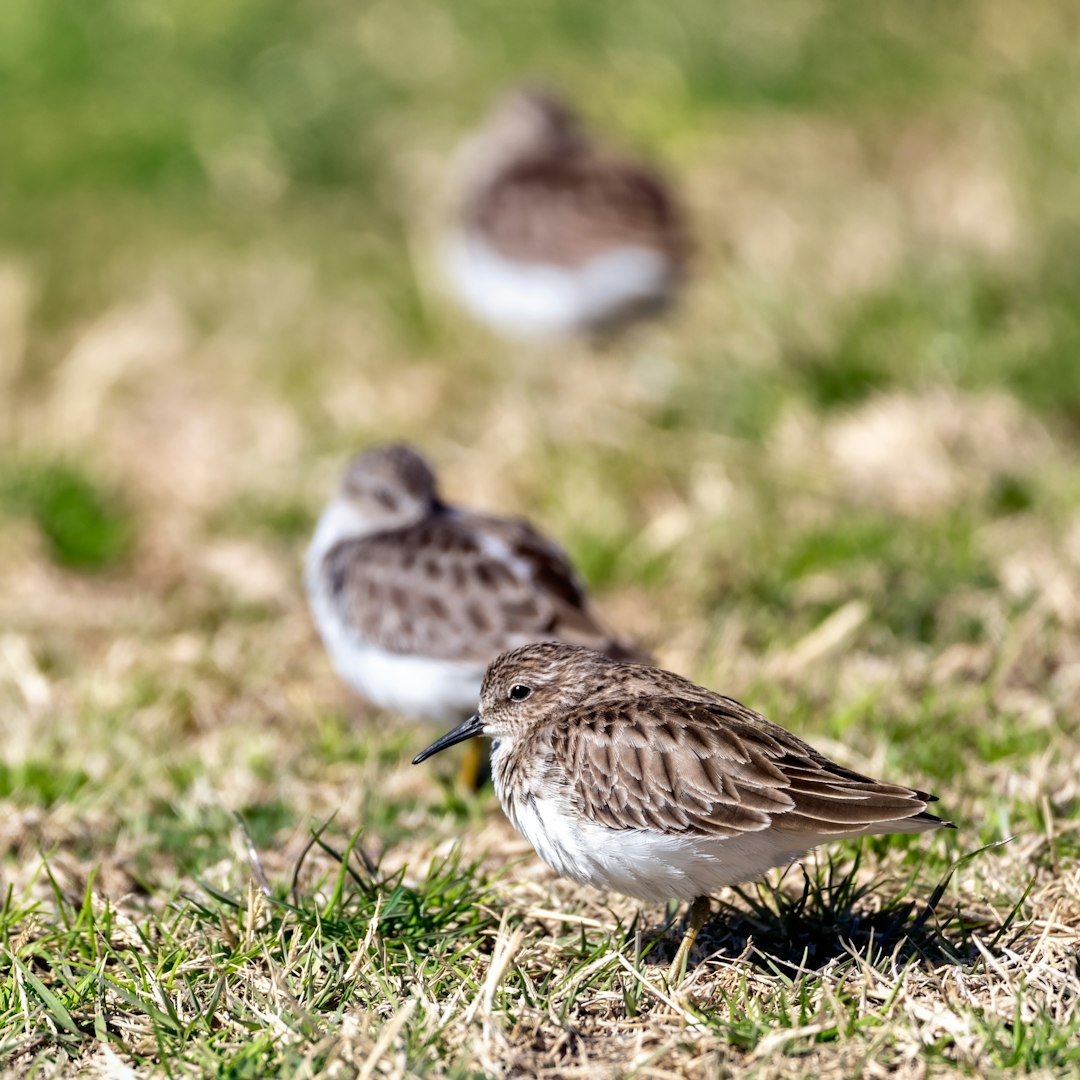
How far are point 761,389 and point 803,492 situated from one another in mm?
986

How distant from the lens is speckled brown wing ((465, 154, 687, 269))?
1103 centimetres

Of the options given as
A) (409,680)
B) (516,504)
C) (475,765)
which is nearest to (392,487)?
(409,680)

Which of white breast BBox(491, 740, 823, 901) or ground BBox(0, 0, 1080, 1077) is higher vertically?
white breast BBox(491, 740, 823, 901)

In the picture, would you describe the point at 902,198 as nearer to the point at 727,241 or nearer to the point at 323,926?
the point at 727,241

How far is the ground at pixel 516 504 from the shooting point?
4602 millimetres

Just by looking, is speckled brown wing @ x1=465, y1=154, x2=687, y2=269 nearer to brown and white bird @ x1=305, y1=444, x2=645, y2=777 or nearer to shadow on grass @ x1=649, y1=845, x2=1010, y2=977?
brown and white bird @ x1=305, y1=444, x2=645, y2=777

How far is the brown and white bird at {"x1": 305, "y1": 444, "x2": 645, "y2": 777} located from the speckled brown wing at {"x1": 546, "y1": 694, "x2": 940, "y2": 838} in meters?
1.61

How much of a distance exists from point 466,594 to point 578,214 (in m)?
5.08

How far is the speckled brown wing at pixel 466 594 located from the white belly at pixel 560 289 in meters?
4.22

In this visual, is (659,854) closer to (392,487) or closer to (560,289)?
(392,487)

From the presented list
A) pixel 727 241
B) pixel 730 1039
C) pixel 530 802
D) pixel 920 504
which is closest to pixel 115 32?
pixel 727 241

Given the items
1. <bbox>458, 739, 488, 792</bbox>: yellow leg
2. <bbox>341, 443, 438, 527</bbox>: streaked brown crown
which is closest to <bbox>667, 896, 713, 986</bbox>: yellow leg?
<bbox>458, 739, 488, 792</bbox>: yellow leg

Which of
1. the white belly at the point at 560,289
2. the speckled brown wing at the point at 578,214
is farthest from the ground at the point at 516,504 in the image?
the speckled brown wing at the point at 578,214

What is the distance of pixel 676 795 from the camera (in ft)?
15.1
